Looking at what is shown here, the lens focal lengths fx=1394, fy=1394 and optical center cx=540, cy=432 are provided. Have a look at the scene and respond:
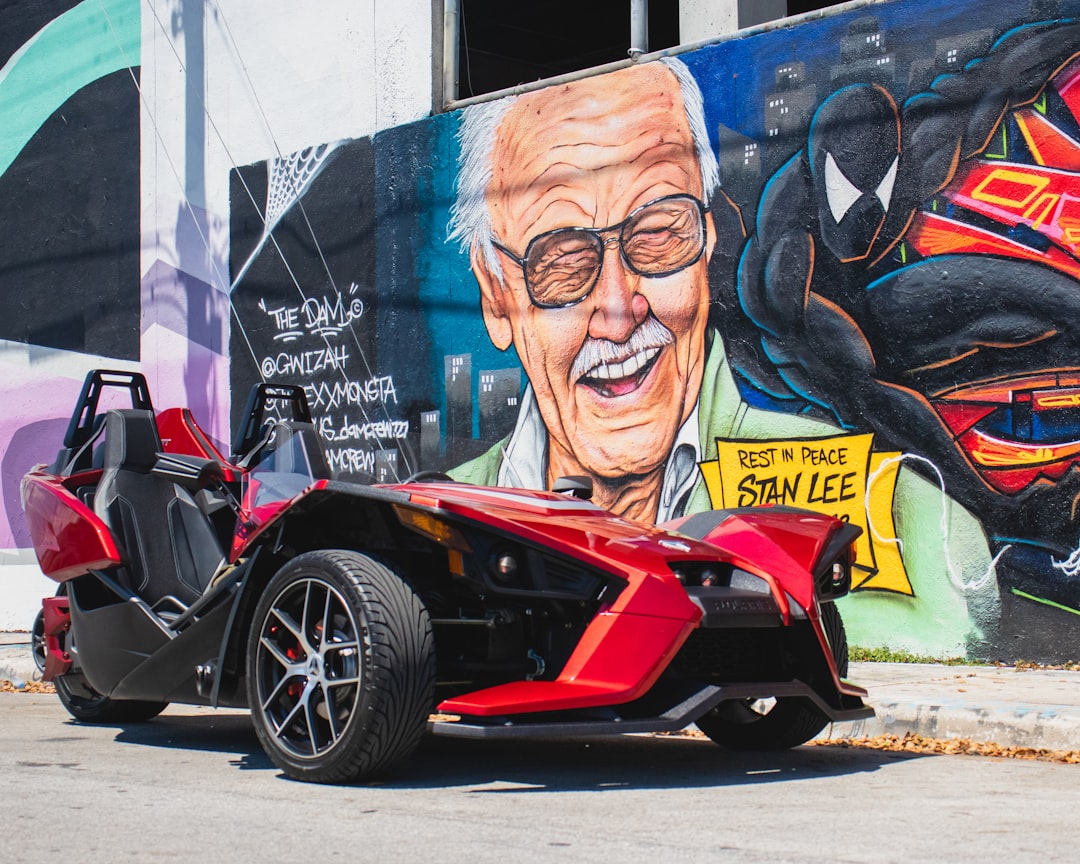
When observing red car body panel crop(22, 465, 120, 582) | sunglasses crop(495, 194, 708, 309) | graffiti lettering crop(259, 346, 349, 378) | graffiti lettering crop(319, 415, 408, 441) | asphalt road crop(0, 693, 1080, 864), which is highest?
sunglasses crop(495, 194, 708, 309)

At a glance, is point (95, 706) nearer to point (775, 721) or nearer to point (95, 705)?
point (95, 705)

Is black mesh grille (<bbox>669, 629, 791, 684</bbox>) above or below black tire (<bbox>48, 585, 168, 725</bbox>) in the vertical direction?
above

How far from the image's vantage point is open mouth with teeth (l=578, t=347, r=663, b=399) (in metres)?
10.8

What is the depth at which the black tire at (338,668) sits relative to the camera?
4688 millimetres

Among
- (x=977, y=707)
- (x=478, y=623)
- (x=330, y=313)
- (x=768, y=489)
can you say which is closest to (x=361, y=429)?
(x=330, y=313)

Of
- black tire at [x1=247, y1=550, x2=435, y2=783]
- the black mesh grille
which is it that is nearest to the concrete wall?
the black mesh grille

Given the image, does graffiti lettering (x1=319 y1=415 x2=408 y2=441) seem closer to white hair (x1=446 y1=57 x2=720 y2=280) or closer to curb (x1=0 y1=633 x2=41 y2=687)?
white hair (x1=446 y1=57 x2=720 y2=280)

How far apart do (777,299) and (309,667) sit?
19.4 ft

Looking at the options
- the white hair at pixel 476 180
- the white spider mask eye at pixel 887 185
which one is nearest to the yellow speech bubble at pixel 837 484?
the white spider mask eye at pixel 887 185

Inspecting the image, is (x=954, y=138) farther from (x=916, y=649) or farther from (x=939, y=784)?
(x=939, y=784)

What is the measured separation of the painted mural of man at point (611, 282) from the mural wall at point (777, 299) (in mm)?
23

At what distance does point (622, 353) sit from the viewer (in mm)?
10914

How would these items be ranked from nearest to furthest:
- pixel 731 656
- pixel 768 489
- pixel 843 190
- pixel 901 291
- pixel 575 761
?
pixel 731 656 → pixel 575 761 → pixel 901 291 → pixel 843 190 → pixel 768 489

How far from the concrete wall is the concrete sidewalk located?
1058mm
